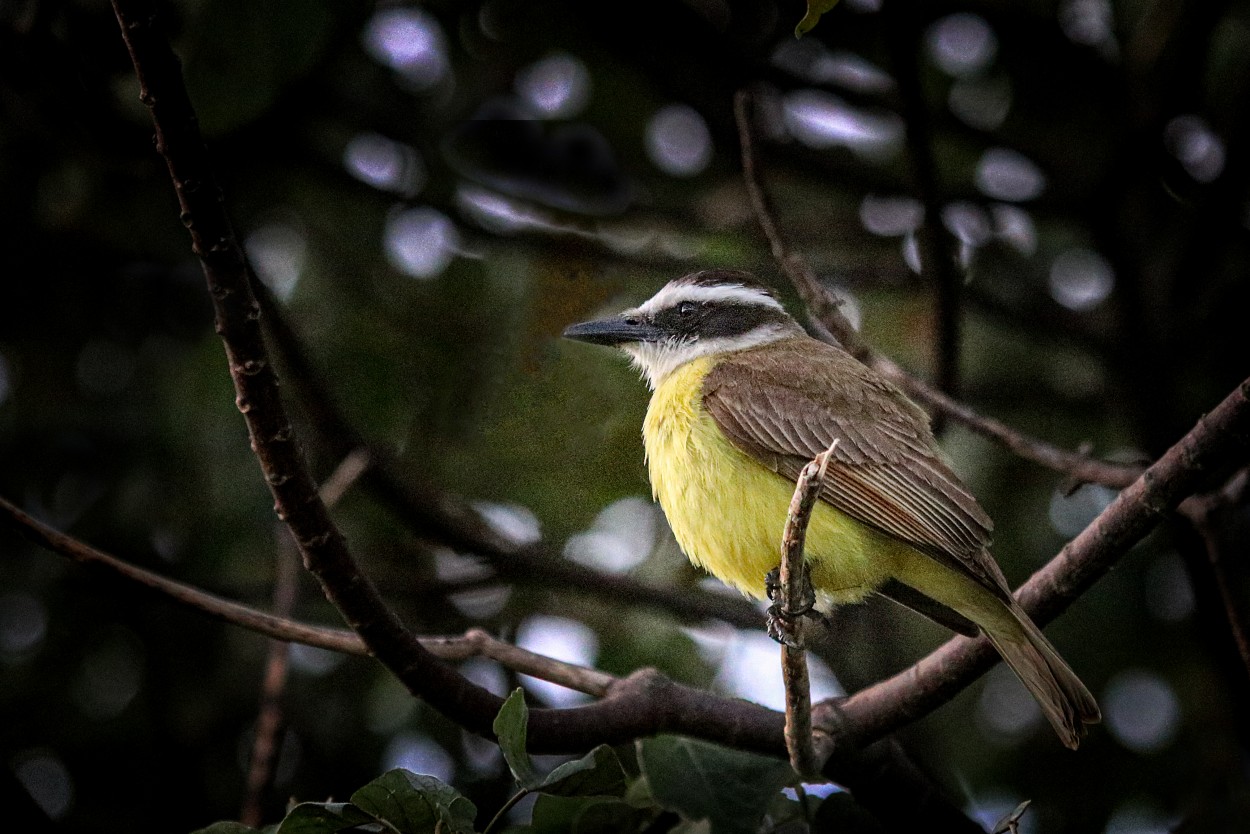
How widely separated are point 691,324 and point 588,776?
2303mm

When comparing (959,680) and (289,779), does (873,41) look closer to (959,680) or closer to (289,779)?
→ (959,680)

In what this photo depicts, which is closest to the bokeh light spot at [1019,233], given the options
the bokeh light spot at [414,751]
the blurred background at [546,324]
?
the blurred background at [546,324]

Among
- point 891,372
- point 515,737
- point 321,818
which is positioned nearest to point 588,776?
point 515,737

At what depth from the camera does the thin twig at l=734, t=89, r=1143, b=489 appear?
3.48m

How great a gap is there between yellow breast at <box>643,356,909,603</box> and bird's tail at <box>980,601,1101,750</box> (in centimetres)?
41

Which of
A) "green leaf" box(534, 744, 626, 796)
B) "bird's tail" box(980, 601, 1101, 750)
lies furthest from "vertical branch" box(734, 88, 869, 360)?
"green leaf" box(534, 744, 626, 796)

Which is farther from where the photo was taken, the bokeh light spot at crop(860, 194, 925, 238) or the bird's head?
the bokeh light spot at crop(860, 194, 925, 238)

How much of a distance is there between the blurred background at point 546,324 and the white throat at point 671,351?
0.56 meters

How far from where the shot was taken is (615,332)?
13.8 feet

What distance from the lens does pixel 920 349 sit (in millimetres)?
5500

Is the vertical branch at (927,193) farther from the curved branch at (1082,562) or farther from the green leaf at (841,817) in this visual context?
the green leaf at (841,817)

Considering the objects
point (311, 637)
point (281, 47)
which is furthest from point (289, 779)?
point (281, 47)

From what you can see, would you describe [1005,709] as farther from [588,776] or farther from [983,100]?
[588,776]

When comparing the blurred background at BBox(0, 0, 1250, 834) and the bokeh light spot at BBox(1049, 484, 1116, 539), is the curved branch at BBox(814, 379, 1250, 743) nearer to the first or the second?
the blurred background at BBox(0, 0, 1250, 834)
